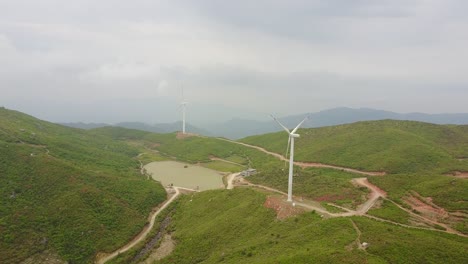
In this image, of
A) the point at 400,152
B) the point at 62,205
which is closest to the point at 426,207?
the point at 400,152

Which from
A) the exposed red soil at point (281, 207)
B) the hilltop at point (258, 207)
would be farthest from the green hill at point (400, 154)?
the exposed red soil at point (281, 207)

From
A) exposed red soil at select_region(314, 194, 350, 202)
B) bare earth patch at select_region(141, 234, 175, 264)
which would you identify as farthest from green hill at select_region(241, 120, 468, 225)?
bare earth patch at select_region(141, 234, 175, 264)

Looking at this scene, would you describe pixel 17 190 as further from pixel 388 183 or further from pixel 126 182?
pixel 388 183

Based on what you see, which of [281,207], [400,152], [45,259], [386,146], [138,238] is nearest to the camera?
[45,259]

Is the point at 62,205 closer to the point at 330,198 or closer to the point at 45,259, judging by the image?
the point at 45,259

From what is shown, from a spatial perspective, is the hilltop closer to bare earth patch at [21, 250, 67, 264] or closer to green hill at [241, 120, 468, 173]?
green hill at [241, 120, 468, 173]

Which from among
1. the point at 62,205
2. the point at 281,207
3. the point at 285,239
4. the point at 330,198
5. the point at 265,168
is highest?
the point at 330,198

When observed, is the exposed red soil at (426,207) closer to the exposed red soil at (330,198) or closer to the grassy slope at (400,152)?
the grassy slope at (400,152)
